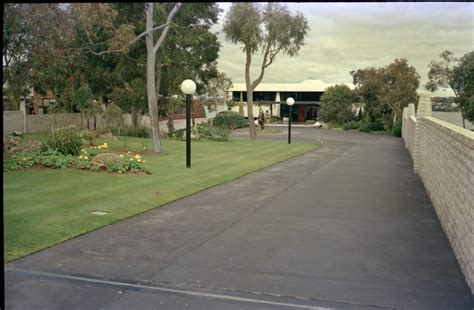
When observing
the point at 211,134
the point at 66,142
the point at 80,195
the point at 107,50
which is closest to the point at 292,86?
the point at 211,134

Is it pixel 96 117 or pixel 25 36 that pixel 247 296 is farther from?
pixel 96 117

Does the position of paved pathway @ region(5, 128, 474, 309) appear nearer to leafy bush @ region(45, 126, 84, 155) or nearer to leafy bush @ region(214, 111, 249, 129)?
leafy bush @ region(45, 126, 84, 155)

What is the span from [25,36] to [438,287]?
41.9 feet

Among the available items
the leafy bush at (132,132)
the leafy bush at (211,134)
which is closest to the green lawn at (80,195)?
the leafy bush at (211,134)

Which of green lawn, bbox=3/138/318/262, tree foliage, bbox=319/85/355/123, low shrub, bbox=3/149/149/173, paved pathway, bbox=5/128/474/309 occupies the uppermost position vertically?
tree foliage, bbox=319/85/355/123

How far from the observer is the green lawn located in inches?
298

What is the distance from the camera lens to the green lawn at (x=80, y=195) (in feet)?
24.8

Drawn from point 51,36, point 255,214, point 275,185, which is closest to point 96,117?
point 51,36

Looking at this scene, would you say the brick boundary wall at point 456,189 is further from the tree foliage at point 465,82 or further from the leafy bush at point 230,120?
the leafy bush at point 230,120

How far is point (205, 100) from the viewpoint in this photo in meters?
47.2

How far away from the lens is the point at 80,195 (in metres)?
10.6

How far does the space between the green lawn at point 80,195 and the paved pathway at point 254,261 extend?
426 mm

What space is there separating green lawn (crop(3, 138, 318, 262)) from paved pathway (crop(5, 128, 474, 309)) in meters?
0.43

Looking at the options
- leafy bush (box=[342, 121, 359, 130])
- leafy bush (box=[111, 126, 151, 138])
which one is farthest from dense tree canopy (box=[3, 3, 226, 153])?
leafy bush (box=[342, 121, 359, 130])
